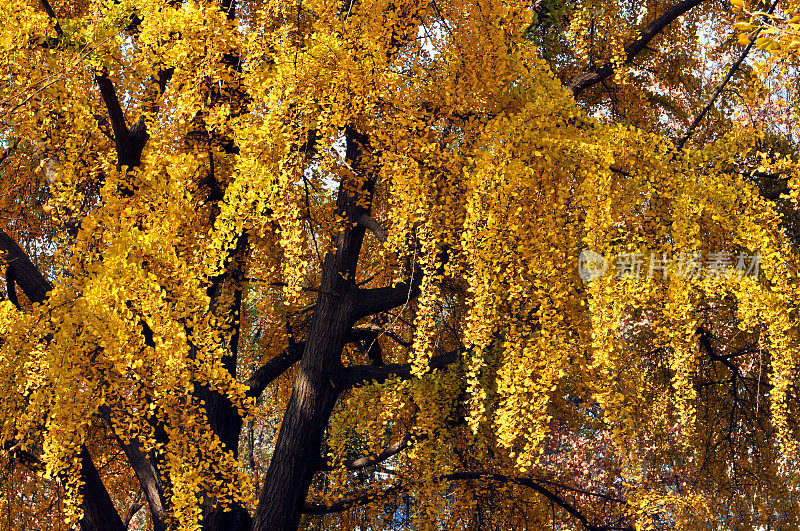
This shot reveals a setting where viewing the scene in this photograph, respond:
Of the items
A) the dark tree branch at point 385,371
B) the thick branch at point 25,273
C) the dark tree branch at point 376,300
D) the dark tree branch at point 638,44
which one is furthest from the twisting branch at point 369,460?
the dark tree branch at point 638,44

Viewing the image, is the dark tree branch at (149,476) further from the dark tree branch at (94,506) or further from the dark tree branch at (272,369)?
the dark tree branch at (272,369)

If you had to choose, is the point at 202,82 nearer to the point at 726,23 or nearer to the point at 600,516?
the point at 726,23

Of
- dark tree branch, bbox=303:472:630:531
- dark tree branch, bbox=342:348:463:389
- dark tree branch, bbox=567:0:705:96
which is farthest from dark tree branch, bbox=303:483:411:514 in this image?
dark tree branch, bbox=567:0:705:96

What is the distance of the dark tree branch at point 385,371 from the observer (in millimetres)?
6902

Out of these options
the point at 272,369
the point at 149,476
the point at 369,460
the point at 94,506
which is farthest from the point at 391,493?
the point at 94,506

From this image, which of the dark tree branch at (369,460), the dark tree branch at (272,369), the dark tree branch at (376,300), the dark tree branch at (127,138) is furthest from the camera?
the dark tree branch at (272,369)

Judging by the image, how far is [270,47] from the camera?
5.65 m

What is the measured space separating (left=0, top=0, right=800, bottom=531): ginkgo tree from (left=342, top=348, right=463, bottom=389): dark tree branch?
0.03 m

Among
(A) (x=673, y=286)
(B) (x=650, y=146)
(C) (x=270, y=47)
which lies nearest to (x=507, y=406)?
(A) (x=673, y=286)

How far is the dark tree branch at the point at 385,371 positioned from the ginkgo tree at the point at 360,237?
0.09 feet

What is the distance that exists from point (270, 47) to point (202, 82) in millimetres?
589

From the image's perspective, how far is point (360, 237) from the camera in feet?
23.5

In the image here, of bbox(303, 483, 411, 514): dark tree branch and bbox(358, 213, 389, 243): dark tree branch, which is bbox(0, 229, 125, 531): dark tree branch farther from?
bbox(358, 213, 389, 243): dark tree branch

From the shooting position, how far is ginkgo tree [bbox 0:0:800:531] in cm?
448
